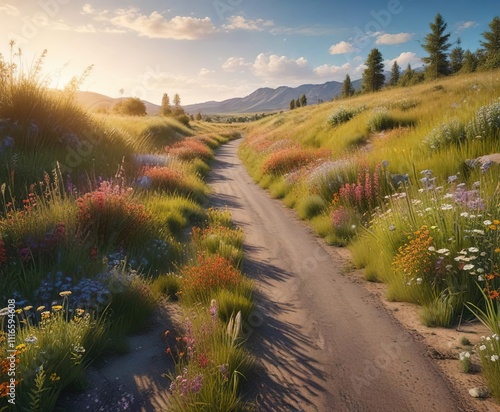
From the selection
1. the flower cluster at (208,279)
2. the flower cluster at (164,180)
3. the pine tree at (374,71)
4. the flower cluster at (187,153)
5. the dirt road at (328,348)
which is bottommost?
the dirt road at (328,348)

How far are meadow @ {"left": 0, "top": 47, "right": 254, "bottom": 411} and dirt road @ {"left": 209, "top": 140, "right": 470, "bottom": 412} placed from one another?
37 centimetres

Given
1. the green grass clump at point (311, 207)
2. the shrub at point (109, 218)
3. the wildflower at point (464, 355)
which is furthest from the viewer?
the green grass clump at point (311, 207)

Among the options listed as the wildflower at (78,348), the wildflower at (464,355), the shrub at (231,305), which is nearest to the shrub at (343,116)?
the shrub at (231,305)

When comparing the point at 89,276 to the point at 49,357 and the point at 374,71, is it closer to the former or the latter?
the point at 49,357

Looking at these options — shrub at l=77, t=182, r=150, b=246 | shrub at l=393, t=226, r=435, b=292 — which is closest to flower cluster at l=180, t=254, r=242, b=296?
shrub at l=77, t=182, r=150, b=246

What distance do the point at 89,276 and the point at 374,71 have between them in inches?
2967

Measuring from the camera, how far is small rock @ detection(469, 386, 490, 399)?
3.28m

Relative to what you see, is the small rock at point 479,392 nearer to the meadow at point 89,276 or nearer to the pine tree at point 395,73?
the meadow at point 89,276

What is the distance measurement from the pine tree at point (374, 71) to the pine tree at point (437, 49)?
9644mm

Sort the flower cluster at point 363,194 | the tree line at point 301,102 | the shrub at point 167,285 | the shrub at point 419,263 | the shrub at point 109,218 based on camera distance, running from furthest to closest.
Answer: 1. the tree line at point 301,102
2. the flower cluster at point 363,194
3. the shrub at point 109,218
4. the shrub at point 167,285
5. the shrub at point 419,263

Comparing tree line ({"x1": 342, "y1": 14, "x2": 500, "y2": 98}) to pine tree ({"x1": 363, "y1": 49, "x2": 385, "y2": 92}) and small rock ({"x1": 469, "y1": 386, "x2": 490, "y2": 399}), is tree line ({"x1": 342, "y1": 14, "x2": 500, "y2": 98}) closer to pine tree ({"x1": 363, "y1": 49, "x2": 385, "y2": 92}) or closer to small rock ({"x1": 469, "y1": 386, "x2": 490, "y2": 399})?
pine tree ({"x1": 363, "y1": 49, "x2": 385, "y2": 92})

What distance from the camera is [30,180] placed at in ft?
24.9

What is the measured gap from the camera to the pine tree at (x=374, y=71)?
2717 inches

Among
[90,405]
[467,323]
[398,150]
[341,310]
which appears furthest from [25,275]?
[398,150]
